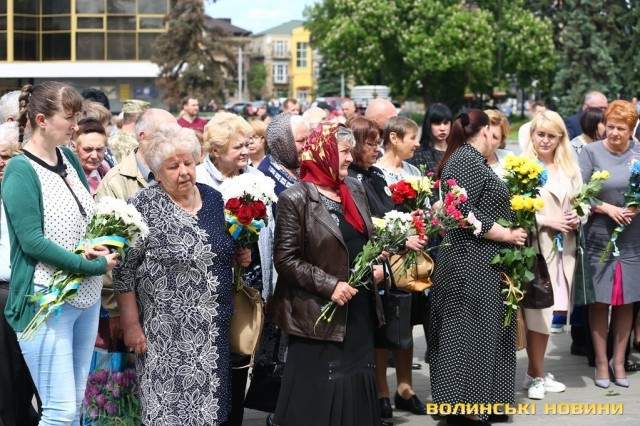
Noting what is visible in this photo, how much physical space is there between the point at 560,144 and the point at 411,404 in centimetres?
236

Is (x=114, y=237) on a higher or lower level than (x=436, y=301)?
higher

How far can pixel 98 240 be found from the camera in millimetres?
5250

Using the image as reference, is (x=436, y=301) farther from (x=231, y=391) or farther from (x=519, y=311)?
(x=231, y=391)

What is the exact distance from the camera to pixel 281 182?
7.00 m

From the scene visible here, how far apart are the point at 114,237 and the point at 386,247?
5.46 feet

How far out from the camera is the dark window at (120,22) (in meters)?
48.3

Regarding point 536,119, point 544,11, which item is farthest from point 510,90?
point 536,119

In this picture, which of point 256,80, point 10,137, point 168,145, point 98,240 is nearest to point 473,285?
point 168,145

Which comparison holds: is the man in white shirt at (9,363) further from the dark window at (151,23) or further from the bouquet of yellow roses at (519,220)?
the dark window at (151,23)

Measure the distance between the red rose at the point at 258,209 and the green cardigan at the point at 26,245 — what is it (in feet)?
3.38

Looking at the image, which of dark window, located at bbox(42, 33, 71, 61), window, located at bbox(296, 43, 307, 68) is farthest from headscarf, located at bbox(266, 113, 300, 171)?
window, located at bbox(296, 43, 307, 68)

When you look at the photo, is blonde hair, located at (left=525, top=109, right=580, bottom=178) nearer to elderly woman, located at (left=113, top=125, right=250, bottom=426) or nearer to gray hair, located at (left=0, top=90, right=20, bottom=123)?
elderly woman, located at (left=113, top=125, right=250, bottom=426)

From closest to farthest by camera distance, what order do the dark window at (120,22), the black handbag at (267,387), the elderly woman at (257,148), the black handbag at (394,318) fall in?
1. the black handbag at (394,318)
2. the black handbag at (267,387)
3. the elderly woman at (257,148)
4. the dark window at (120,22)

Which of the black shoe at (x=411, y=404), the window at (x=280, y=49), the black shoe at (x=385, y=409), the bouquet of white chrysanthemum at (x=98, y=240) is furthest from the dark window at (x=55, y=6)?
the window at (x=280, y=49)
